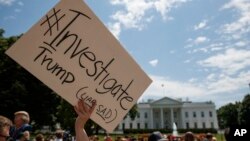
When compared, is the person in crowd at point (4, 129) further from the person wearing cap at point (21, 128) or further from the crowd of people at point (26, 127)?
the person wearing cap at point (21, 128)

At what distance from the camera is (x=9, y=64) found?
4650 cm

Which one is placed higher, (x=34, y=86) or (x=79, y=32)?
(x=34, y=86)

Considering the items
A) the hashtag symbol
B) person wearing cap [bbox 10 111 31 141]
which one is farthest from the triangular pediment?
the hashtag symbol

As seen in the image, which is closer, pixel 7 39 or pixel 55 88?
pixel 55 88

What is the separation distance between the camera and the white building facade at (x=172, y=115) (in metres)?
131

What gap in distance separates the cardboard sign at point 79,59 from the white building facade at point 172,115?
417 ft

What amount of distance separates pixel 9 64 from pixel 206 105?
332 feet

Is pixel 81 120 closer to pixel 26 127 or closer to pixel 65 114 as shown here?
pixel 26 127

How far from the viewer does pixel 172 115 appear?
130 metres

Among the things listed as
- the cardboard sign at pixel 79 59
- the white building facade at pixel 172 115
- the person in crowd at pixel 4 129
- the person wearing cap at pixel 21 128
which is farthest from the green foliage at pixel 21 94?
the white building facade at pixel 172 115

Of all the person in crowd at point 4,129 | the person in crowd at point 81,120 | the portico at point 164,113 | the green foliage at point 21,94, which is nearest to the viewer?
the person in crowd at point 81,120

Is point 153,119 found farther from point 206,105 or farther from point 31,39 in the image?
point 31,39

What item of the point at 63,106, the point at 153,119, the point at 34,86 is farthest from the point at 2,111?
the point at 153,119

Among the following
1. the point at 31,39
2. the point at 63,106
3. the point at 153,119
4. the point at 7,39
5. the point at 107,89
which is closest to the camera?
the point at 31,39
